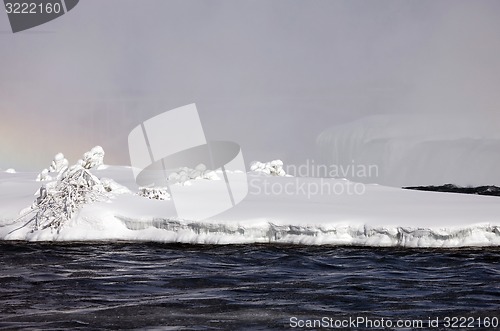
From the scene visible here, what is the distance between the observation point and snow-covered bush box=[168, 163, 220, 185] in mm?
18172

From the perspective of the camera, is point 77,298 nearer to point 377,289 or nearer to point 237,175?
point 377,289

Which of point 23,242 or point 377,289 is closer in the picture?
point 377,289

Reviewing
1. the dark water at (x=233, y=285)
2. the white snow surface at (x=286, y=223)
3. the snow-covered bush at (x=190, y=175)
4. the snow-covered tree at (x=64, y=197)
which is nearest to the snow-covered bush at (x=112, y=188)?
the white snow surface at (x=286, y=223)

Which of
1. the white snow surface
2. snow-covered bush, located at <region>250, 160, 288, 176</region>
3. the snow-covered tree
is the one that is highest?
snow-covered bush, located at <region>250, 160, 288, 176</region>

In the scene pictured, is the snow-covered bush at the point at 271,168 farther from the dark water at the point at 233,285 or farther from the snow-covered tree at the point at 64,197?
the dark water at the point at 233,285

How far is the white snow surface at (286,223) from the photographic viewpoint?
13719mm

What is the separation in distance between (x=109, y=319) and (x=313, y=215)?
7.33 meters

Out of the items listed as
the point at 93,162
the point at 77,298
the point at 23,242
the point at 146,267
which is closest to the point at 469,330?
the point at 77,298

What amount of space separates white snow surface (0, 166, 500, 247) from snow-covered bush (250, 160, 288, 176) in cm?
658

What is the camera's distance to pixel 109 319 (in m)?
7.72

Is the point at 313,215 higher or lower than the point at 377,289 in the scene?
higher

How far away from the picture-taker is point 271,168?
23.6 m

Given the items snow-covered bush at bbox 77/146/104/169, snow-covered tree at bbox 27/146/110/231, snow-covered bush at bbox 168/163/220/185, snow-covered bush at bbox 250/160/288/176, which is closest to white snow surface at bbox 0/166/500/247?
snow-covered tree at bbox 27/146/110/231

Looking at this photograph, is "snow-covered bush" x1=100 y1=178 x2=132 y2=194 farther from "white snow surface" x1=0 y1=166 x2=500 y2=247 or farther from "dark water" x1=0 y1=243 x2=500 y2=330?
"dark water" x1=0 y1=243 x2=500 y2=330
